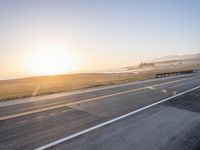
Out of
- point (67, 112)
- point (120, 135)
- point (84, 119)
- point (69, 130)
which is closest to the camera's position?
point (120, 135)

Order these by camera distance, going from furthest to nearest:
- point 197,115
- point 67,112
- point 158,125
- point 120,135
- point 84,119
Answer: point 67,112 < point 197,115 < point 84,119 < point 158,125 < point 120,135

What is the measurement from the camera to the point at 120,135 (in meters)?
5.07

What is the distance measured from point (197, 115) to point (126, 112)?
10.3ft

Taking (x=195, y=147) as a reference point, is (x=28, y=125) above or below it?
above

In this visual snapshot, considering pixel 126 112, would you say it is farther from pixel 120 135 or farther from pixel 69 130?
pixel 69 130

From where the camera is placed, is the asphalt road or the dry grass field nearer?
the asphalt road

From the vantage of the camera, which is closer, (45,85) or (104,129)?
(104,129)

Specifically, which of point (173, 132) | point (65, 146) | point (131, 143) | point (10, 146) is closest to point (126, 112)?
point (173, 132)

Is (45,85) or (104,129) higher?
(45,85)

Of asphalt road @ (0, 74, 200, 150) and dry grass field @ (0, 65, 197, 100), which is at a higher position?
dry grass field @ (0, 65, 197, 100)

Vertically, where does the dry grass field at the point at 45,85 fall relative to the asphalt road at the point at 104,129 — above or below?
above

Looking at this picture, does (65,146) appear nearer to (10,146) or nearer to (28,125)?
(10,146)

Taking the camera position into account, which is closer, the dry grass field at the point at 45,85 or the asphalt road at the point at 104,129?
the asphalt road at the point at 104,129

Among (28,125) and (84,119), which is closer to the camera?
(28,125)
